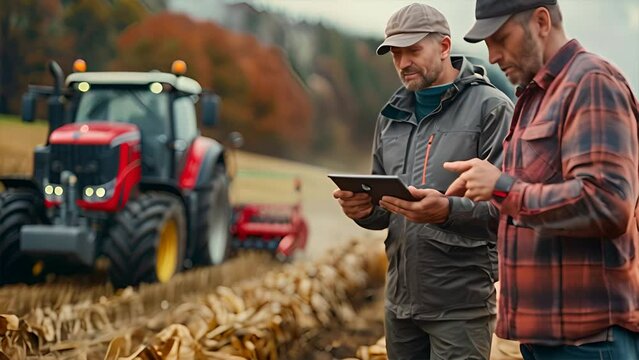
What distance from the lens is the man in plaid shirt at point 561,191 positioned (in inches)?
64.8

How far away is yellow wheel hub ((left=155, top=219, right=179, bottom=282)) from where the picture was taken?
609cm

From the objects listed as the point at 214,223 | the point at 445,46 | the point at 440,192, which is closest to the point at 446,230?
the point at 440,192

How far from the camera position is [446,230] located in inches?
93.0

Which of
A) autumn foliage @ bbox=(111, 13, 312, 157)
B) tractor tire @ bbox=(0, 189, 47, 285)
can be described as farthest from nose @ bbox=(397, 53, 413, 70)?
autumn foliage @ bbox=(111, 13, 312, 157)

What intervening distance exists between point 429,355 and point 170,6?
18.0 ft

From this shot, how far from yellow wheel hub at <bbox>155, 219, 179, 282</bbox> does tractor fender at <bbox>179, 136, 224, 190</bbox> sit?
0.43 metres

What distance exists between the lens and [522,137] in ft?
5.98

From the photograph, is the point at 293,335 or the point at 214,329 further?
the point at 293,335

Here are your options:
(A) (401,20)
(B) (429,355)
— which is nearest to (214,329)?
(B) (429,355)

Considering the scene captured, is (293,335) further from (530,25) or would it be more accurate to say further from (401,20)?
(530,25)

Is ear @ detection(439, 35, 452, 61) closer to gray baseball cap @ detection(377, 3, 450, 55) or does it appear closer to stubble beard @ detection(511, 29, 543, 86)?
gray baseball cap @ detection(377, 3, 450, 55)

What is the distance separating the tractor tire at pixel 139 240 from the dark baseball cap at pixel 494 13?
13.8 feet

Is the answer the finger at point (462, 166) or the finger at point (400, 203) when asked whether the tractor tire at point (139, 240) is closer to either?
the finger at point (400, 203)

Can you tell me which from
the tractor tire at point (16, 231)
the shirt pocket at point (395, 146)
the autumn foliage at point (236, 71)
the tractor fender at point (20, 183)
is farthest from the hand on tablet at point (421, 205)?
the autumn foliage at point (236, 71)
